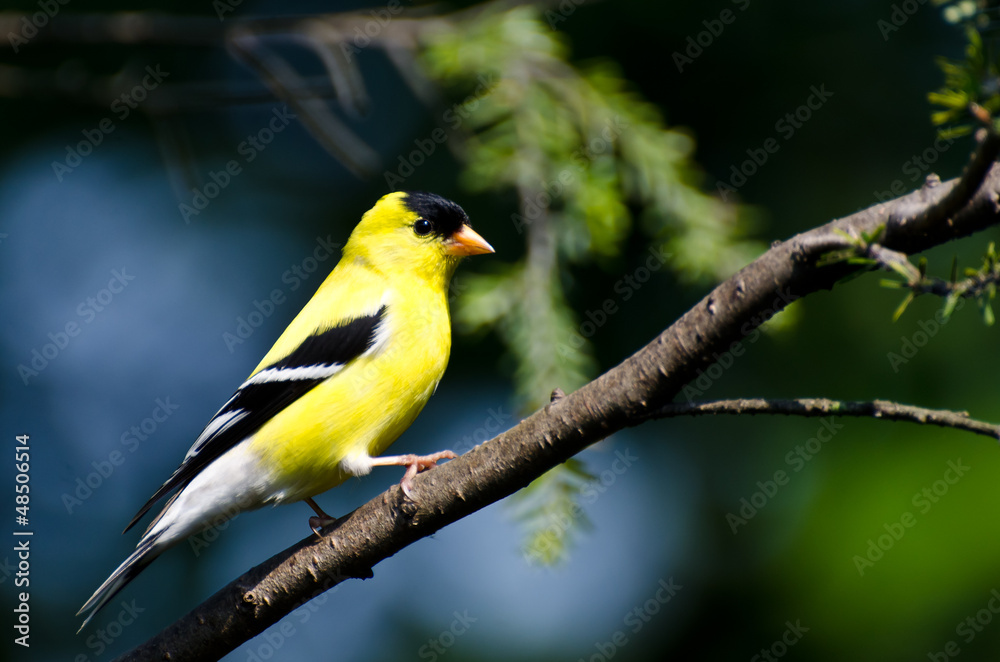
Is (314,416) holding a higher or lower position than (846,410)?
lower

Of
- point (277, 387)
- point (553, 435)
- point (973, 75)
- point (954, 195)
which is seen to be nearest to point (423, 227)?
point (277, 387)

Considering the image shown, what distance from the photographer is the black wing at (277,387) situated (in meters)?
3.05

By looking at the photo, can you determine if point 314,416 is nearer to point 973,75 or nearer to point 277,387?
point 277,387

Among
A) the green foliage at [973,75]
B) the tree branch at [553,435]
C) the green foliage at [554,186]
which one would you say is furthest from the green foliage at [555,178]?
the green foliage at [973,75]

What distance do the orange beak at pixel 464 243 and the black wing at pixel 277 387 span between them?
2.15 feet

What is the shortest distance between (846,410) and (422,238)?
8.13 ft

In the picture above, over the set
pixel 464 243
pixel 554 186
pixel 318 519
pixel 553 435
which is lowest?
pixel 318 519

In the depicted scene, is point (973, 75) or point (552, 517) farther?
point (552, 517)

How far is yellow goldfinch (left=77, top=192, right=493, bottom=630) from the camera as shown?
292 centimetres

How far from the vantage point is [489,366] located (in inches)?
169

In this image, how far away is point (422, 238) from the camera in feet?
12.2

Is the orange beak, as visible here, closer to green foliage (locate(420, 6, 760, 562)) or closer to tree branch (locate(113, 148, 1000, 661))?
green foliage (locate(420, 6, 760, 562))

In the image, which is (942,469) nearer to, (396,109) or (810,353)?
(810,353)

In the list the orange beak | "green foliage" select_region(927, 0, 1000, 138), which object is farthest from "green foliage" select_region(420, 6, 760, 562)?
"green foliage" select_region(927, 0, 1000, 138)
